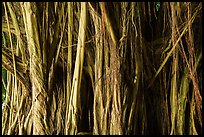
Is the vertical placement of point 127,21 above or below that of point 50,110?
above

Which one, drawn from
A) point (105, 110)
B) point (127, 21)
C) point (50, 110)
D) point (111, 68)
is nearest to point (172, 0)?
point (127, 21)

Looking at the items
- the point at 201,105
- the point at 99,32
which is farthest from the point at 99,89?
the point at 201,105

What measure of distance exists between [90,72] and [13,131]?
1.00ft

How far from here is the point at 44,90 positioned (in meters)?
0.98

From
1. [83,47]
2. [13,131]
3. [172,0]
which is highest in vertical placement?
[172,0]

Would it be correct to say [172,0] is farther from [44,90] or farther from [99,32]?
[44,90]

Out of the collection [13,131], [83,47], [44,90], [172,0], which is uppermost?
[172,0]

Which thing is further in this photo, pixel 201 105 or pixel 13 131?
pixel 13 131

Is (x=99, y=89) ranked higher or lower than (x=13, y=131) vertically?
higher

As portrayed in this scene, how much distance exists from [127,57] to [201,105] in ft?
0.82

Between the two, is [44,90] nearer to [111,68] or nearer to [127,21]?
[111,68]

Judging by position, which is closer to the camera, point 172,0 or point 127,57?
point 172,0

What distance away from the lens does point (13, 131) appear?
108 centimetres

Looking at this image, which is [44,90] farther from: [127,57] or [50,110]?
[127,57]
